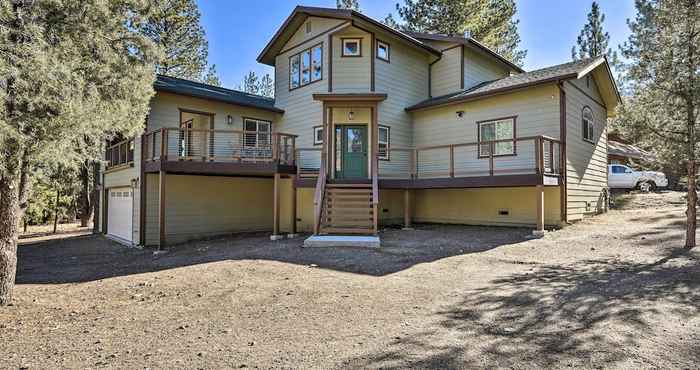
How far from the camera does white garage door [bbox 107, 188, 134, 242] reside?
14.0 meters

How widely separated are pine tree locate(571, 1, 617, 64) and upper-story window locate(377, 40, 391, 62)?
20.3m

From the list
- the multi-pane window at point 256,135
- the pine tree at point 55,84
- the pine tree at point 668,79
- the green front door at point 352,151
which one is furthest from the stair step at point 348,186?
the pine tree at point 668,79

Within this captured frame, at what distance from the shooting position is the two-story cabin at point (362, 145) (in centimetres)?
1204

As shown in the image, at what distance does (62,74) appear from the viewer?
5.64m

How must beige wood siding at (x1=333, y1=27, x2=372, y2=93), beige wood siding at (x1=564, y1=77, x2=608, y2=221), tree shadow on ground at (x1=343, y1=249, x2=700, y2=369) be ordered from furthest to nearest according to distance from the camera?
beige wood siding at (x1=333, y1=27, x2=372, y2=93) → beige wood siding at (x1=564, y1=77, x2=608, y2=221) → tree shadow on ground at (x1=343, y1=249, x2=700, y2=369)

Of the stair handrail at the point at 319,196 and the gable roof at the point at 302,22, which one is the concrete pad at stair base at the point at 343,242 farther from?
the gable roof at the point at 302,22

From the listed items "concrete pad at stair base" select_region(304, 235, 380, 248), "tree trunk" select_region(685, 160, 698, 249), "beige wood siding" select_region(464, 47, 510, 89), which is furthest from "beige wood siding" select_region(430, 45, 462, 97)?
"concrete pad at stair base" select_region(304, 235, 380, 248)

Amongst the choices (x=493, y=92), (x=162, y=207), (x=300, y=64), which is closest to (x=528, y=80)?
(x=493, y=92)

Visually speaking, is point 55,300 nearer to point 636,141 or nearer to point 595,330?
point 595,330

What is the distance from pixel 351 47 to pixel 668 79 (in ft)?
30.7

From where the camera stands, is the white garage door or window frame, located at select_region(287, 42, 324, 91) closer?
the white garage door

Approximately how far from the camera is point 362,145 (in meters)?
14.4

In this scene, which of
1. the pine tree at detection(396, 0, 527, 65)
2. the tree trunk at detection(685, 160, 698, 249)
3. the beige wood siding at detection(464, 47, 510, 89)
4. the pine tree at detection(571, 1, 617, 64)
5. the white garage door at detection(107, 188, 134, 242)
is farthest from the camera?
the pine tree at detection(571, 1, 617, 64)

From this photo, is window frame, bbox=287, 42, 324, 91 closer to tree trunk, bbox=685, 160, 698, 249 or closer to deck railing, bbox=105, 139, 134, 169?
deck railing, bbox=105, 139, 134, 169
